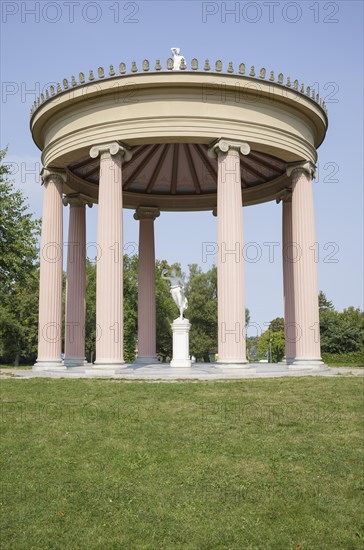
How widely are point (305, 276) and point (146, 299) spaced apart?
632 inches

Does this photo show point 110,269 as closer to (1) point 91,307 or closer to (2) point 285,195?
(2) point 285,195

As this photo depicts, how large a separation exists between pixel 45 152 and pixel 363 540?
34994mm

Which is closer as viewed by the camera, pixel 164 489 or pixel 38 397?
pixel 164 489

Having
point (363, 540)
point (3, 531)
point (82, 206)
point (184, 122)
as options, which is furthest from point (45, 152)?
point (363, 540)

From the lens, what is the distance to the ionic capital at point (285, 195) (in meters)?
45.6

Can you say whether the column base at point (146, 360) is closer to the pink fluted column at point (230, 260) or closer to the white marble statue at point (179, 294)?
the white marble statue at point (179, 294)

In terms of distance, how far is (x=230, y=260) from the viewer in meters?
33.6

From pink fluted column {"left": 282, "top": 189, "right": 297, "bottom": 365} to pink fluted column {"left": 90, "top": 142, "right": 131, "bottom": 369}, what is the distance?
16221 millimetres

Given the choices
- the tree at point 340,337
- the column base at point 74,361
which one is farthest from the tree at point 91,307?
the column base at point 74,361

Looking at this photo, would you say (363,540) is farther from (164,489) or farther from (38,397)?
(38,397)

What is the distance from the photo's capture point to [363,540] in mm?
11891

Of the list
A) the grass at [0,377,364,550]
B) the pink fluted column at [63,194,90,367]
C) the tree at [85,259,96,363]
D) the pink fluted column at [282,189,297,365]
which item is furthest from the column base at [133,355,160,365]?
the tree at [85,259,96,363]

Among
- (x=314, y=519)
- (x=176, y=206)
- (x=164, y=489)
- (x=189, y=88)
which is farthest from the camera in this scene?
(x=176, y=206)

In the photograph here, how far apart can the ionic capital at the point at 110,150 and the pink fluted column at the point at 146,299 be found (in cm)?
1478
